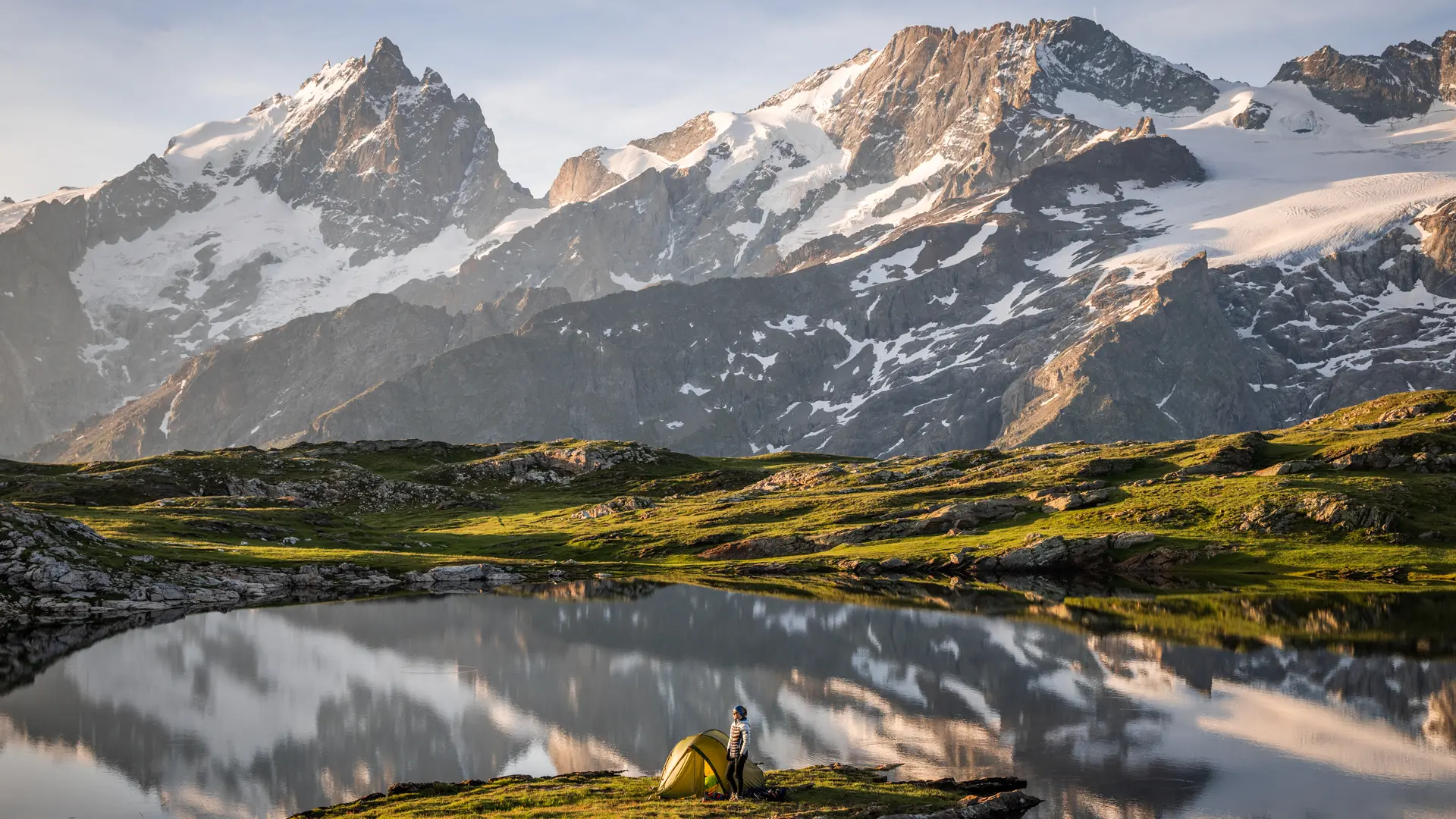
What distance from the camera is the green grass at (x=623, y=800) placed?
36.6 meters

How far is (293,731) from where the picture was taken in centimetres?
5350

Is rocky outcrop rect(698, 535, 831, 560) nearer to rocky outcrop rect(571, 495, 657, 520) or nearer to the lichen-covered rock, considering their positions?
rocky outcrop rect(571, 495, 657, 520)

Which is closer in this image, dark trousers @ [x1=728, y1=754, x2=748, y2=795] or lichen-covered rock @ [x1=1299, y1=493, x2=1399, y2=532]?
dark trousers @ [x1=728, y1=754, x2=748, y2=795]

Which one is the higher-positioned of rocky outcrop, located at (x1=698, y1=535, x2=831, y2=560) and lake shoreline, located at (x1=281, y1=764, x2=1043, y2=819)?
lake shoreline, located at (x1=281, y1=764, x2=1043, y2=819)

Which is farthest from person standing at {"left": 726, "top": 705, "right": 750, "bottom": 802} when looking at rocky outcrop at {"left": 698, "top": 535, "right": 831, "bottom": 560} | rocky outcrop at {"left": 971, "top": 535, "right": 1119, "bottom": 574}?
rocky outcrop at {"left": 698, "top": 535, "right": 831, "bottom": 560}

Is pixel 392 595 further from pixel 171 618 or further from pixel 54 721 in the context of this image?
pixel 54 721

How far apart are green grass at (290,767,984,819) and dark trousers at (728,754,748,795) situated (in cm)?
74

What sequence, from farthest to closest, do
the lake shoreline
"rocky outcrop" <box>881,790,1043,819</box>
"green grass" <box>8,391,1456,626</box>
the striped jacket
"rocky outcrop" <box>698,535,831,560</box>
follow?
1. "rocky outcrop" <box>698,535,831,560</box>
2. "green grass" <box>8,391,1456,626</box>
3. the striped jacket
4. the lake shoreline
5. "rocky outcrop" <box>881,790,1043,819</box>

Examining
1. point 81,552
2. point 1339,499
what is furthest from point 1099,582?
point 81,552

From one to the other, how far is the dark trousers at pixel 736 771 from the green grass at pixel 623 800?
740mm

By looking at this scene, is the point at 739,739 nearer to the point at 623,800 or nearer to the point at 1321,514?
the point at 623,800

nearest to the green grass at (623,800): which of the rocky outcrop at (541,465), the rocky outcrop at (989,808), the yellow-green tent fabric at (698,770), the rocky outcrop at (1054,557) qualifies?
the rocky outcrop at (989,808)

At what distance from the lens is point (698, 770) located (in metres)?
39.5

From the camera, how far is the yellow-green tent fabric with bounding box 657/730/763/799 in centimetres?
3928
